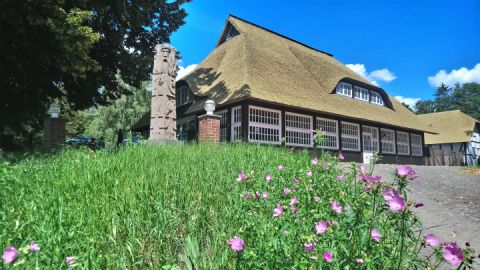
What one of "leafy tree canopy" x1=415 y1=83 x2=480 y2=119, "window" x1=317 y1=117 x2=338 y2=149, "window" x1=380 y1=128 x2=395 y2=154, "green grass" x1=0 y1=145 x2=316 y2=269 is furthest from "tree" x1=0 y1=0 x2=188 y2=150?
"leafy tree canopy" x1=415 y1=83 x2=480 y2=119

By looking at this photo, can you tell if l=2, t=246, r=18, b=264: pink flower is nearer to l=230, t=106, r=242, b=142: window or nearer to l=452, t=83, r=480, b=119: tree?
l=230, t=106, r=242, b=142: window

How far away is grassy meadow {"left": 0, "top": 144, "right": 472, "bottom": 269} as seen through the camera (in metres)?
2.43

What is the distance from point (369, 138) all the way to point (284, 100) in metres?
10.2

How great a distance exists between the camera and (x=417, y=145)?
29391mm

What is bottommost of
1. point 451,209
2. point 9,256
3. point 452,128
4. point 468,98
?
point 451,209

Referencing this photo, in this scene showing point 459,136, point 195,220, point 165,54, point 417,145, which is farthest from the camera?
point 459,136

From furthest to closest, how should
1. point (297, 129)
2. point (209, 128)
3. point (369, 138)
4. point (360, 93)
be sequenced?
point (360, 93)
point (369, 138)
point (297, 129)
point (209, 128)

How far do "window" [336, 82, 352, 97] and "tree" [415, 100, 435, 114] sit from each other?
68295mm

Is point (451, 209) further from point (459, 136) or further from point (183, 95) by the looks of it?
point (459, 136)

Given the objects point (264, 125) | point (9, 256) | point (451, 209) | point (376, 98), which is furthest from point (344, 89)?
point (9, 256)

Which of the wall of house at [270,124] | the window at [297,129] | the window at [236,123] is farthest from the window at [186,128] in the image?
the window at [297,129]

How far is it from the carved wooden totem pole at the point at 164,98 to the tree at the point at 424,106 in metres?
83.9

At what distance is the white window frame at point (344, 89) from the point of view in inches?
886

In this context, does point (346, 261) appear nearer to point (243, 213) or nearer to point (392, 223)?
point (392, 223)
